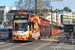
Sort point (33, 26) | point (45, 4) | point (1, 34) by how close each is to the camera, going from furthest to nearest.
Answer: point (45, 4) < point (1, 34) < point (33, 26)

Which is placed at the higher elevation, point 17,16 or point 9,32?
point 17,16

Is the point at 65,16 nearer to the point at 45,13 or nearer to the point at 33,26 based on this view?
the point at 45,13

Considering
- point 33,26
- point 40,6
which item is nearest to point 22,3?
point 40,6

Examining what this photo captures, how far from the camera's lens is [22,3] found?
45.7m

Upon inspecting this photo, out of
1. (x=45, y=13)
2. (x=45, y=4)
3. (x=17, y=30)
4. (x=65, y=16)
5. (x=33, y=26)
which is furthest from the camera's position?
(x=65, y=16)

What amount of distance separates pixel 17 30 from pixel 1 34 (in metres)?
4.74

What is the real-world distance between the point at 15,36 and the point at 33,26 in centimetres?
241

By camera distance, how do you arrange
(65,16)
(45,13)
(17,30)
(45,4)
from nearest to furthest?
1. (17,30)
2. (45,4)
3. (45,13)
4. (65,16)

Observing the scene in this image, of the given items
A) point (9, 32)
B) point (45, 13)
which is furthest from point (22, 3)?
point (9, 32)

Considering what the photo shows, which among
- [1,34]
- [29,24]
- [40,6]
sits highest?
[40,6]

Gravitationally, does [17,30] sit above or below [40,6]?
below

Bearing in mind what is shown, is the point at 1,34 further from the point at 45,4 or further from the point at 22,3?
the point at 45,4

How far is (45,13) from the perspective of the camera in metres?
54.4

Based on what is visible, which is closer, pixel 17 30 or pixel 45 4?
pixel 17 30
